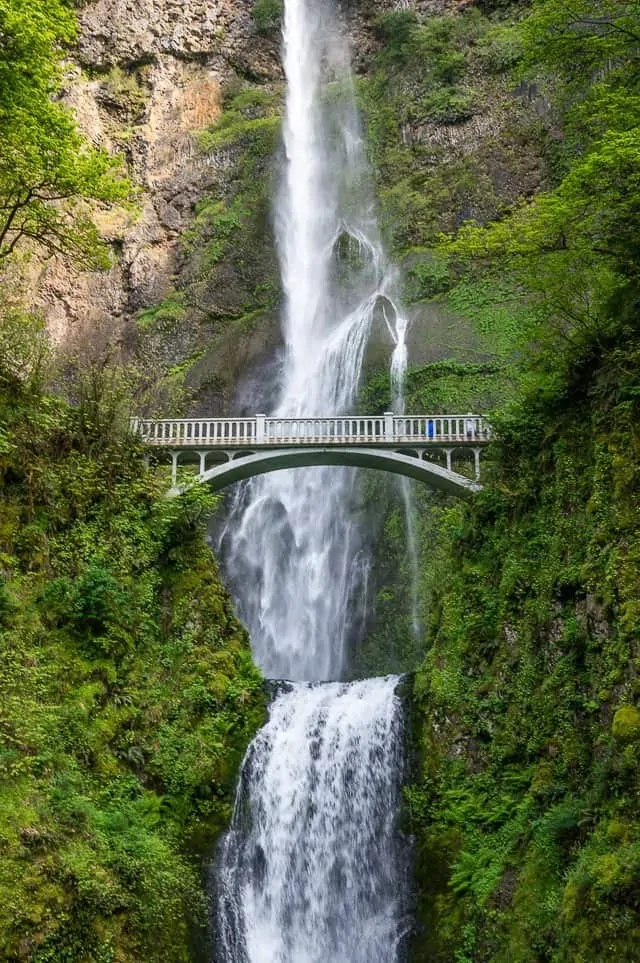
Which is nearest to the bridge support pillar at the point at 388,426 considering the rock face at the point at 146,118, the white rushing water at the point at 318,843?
the white rushing water at the point at 318,843

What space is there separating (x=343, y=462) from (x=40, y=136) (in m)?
10.3

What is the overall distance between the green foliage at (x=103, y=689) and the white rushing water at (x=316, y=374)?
7810 millimetres

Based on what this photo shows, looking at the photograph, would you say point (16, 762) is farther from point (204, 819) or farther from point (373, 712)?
point (373, 712)

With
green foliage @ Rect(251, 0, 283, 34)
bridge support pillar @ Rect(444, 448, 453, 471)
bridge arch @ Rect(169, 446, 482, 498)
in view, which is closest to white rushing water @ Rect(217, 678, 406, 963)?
bridge arch @ Rect(169, 446, 482, 498)

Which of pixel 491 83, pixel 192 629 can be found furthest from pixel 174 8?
pixel 192 629

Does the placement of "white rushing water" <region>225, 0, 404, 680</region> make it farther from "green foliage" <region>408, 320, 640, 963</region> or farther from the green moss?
the green moss

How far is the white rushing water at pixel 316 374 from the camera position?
24547 mm

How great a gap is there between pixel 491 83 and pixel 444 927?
3271 centimetres

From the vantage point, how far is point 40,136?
41.3 feet

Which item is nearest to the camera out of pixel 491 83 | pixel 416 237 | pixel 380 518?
pixel 380 518

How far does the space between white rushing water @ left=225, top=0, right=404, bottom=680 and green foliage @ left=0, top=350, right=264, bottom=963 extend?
781cm

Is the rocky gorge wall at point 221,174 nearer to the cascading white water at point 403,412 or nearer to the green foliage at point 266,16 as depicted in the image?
the green foliage at point 266,16

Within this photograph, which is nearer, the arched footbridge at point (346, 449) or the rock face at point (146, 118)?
the arched footbridge at point (346, 449)

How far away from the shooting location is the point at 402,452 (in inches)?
783
